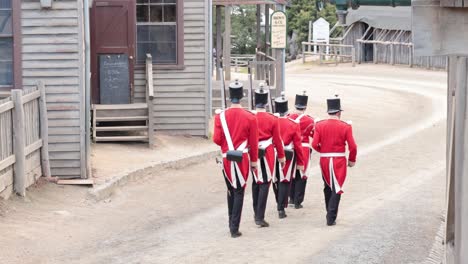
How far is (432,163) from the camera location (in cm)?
1902

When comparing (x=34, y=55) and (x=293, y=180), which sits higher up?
(x=34, y=55)

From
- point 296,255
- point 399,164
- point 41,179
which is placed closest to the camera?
point 296,255

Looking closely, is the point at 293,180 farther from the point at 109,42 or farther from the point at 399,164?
the point at 109,42

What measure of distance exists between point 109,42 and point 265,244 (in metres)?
9.72

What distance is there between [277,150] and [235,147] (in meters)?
1.06

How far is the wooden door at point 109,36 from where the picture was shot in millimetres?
19922

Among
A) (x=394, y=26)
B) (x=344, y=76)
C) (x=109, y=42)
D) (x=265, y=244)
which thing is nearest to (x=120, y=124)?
(x=109, y=42)

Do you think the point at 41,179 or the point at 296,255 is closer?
the point at 296,255

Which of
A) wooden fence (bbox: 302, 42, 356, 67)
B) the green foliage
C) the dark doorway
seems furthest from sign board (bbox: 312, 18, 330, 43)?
the green foliage

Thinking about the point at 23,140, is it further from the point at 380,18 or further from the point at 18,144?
the point at 380,18

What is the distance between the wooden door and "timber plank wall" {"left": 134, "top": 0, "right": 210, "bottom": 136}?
3.86ft

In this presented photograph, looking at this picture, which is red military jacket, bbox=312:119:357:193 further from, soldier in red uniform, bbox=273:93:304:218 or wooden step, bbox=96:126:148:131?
wooden step, bbox=96:126:148:131

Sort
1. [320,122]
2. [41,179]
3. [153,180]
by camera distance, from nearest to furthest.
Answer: [320,122] → [41,179] → [153,180]

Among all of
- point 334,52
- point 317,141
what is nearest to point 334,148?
point 317,141
